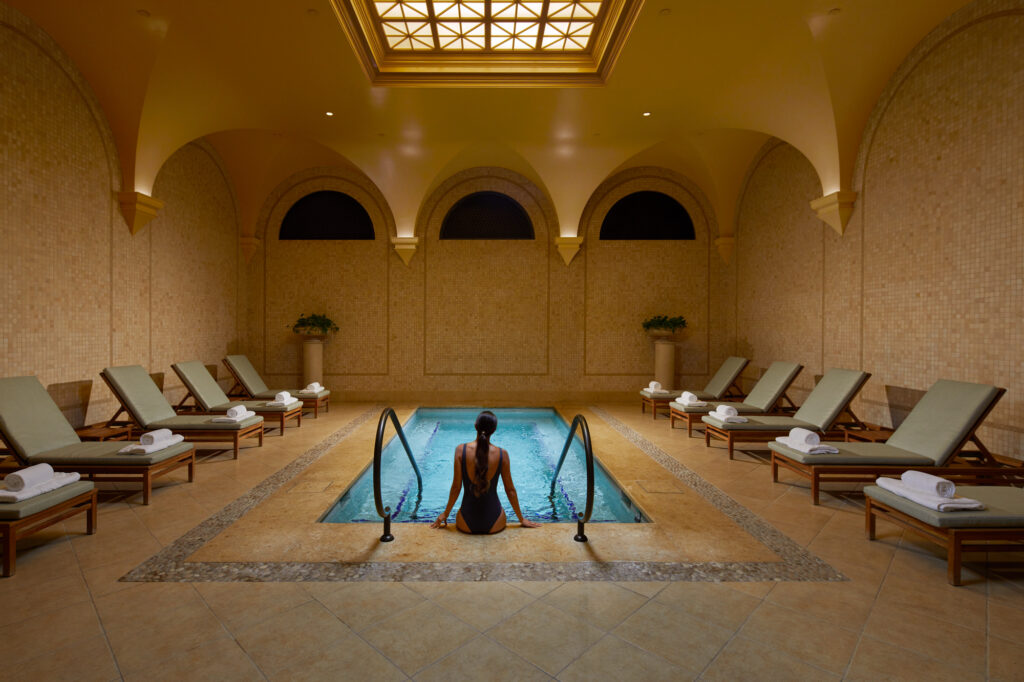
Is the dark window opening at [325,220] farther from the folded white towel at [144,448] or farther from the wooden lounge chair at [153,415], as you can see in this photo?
the folded white towel at [144,448]

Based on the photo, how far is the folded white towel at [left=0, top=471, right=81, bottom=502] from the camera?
249 centimetres

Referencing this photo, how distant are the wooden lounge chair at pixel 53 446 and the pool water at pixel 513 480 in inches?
52.6

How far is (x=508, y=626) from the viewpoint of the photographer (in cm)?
202

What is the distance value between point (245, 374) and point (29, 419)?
3543 millimetres

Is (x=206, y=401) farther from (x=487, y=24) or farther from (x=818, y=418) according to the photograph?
(x=818, y=418)

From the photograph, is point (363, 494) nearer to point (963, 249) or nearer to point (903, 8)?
point (963, 249)

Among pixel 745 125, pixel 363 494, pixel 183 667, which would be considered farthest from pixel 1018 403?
pixel 183 667

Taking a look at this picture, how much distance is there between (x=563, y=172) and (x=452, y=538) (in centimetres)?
612

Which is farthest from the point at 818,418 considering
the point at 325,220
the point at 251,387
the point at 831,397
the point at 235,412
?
the point at 325,220

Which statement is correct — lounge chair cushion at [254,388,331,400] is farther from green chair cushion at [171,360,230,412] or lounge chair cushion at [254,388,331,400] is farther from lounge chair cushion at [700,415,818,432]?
lounge chair cushion at [700,415,818,432]

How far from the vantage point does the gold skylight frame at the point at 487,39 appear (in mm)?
4605

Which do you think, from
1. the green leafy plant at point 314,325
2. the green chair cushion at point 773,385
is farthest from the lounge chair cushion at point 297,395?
the green chair cushion at point 773,385

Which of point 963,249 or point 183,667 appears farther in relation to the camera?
point 963,249

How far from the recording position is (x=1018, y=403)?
12.2 feet
